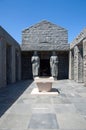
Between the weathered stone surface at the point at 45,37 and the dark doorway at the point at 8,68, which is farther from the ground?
the weathered stone surface at the point at 45,37

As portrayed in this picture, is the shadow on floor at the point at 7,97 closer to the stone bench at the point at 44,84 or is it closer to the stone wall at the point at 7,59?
the stone bench at the point at 44,84

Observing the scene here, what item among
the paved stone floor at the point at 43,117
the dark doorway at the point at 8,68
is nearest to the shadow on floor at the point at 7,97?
the paved stone floor at the point at 43,117

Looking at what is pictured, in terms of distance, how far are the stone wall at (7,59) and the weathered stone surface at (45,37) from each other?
49.8 inches

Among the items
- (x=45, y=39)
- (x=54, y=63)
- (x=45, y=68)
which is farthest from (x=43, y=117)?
(x=45, y=68)

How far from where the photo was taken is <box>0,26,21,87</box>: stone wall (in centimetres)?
1027

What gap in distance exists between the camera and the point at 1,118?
4.32 metres

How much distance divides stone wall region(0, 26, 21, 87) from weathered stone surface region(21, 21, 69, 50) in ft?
4.15

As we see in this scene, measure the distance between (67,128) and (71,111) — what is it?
136 centimetres

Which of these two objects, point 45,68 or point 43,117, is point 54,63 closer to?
point 45,68

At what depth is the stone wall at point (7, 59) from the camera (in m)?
10.3

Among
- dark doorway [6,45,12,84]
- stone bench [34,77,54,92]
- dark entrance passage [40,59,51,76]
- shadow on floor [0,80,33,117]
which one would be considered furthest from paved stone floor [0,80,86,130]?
dark entrance passage [40,59,51,76]

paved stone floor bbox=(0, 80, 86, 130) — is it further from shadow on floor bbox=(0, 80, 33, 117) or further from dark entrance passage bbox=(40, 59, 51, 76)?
dark entrance passage bbox=(40, 59, 51, 76)

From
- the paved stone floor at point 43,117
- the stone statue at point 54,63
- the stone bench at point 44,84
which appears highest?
the stone statue at point 54,63

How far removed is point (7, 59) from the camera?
12625mm
